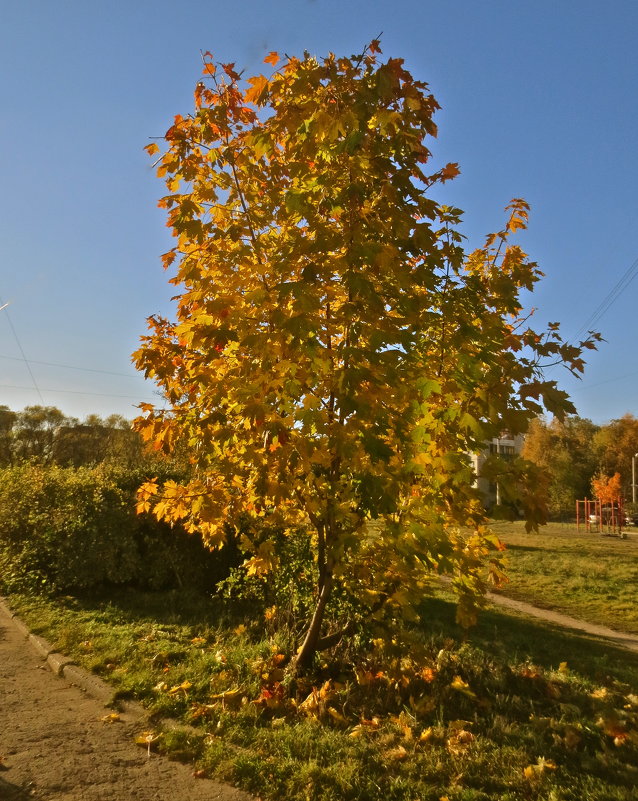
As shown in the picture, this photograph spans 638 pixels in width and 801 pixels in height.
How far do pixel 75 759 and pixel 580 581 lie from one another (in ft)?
36.8

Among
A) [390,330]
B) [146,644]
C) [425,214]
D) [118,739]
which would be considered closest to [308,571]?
[146,644]

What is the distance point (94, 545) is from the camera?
322 inches

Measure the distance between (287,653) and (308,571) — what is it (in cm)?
87

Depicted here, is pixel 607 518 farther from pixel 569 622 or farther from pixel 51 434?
pixel 51 434

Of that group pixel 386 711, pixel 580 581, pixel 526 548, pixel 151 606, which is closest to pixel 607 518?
pixel 526 548

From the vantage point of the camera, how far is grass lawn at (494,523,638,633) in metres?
9.66

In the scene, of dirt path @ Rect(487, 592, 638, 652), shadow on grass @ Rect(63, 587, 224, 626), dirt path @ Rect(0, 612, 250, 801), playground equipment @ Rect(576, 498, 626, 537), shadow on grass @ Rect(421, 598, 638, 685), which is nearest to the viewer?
dirt path @ Rect(0, 612, 250, 801)

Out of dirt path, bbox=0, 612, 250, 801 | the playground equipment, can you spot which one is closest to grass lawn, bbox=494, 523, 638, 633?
dirt path, bbox=0, 612, 250, 801

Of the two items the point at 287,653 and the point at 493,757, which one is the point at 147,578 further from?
the point at 493,757

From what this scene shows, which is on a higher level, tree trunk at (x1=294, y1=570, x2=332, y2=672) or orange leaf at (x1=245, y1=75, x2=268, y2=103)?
orange leaf at (x1=245, y1=75, x2=268, y2=103)

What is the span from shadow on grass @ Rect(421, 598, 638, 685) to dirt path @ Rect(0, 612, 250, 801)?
3072mm

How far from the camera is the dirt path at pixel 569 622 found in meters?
7.71

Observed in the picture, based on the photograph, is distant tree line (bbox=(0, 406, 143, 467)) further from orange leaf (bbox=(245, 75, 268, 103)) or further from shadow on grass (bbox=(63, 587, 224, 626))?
orange leaf (bbox=(245, 75, 268, 103))

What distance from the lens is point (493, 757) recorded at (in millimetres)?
3660
